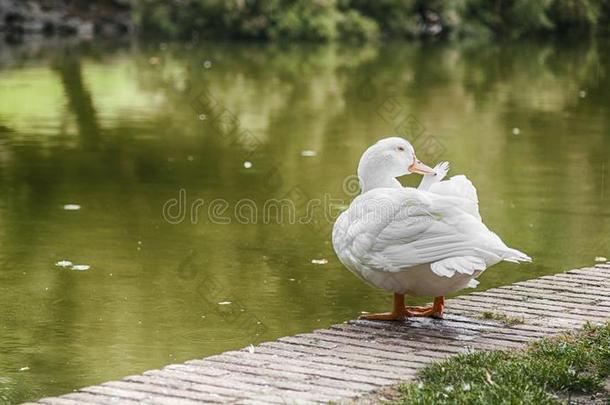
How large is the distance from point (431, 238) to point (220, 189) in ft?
18.0

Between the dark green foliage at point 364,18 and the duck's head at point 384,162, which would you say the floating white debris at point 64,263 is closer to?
the duck's head at point 384,162

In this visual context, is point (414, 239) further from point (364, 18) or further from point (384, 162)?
point (364, 18)

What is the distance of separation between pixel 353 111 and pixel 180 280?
9.59m

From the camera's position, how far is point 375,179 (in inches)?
243

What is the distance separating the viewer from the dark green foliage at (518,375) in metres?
4.54

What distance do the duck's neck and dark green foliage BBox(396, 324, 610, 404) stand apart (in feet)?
4.01

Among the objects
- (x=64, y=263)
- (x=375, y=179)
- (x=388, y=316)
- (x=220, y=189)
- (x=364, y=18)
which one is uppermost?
(x=375, y=179)

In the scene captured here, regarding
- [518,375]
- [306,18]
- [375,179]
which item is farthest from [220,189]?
[306,18]

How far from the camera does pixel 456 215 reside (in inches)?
224

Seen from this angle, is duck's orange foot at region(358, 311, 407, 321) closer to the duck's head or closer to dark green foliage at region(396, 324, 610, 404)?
the duck's head

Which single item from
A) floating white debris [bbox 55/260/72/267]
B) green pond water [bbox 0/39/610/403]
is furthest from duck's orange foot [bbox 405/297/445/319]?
Answer: floating white debris [bbox 55/260/72/267]

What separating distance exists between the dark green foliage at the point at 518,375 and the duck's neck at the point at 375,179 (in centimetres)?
122

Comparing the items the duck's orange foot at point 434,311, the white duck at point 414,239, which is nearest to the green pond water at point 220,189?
the duck's orange foot at point 434,311

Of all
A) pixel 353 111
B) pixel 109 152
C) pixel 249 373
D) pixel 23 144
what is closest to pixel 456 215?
pixel 249 373
